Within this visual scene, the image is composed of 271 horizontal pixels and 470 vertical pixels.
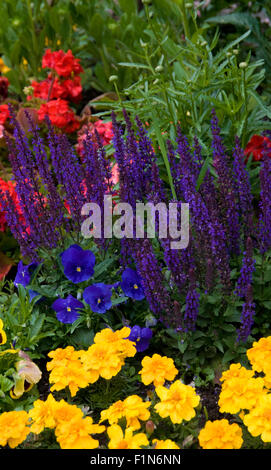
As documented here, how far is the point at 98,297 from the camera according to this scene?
2.79m

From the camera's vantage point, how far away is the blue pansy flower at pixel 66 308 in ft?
9.28

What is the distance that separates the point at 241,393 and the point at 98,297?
84 centimetres

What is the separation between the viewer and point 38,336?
2803 mm

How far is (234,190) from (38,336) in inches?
44.1

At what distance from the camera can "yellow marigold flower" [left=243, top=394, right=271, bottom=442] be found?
81.8 inches

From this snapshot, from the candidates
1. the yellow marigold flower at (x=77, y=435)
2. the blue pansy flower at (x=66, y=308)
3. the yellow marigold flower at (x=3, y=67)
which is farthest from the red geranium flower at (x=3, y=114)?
the yellow marigold flower at (x=77, y=435)

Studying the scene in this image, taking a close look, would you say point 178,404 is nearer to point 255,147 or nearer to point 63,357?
point 63,357

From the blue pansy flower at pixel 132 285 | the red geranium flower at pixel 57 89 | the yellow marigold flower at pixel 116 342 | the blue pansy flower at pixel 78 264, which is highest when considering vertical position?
the red geranium flower at pixel 57 89

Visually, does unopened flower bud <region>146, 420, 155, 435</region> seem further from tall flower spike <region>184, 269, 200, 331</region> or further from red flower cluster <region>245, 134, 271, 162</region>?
red flower cluster <region>245, 134, 271, 162</region>

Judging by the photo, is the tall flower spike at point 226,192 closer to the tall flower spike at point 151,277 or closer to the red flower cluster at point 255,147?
the tall flower spike at point 151,277

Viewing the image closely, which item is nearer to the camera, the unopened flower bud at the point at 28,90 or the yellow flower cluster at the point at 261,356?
the yellow flower cluster at the point at 261,356
